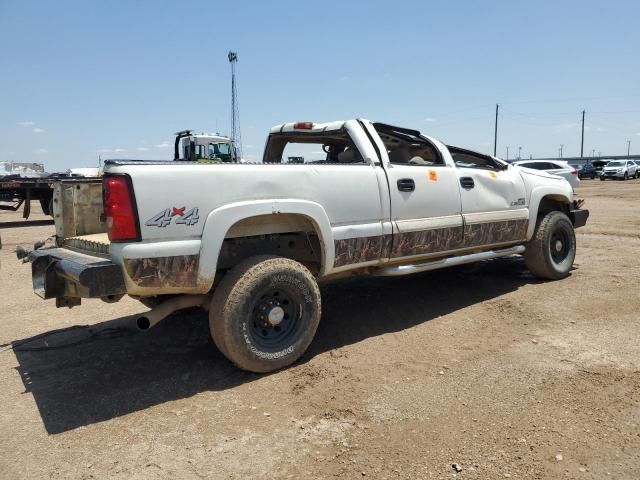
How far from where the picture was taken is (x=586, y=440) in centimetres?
279

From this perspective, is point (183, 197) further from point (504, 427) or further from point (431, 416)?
point (504, 427)

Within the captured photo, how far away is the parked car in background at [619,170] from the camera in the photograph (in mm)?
41531

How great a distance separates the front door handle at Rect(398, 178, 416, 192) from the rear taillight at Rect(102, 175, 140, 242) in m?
2.33

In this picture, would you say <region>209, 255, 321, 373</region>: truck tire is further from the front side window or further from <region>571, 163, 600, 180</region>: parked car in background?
<region>571, 163, 600, 180</region>: parked car in background

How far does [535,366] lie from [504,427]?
987 mm

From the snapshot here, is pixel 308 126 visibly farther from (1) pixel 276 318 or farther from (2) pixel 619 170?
(2) pixel 619 170

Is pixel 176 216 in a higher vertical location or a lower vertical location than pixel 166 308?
higher

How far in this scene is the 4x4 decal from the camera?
325cm

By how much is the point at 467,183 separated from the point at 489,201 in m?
0.40

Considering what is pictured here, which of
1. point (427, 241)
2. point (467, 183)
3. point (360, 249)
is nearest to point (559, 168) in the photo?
point (467, 183)

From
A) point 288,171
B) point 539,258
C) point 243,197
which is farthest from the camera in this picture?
point 539,258

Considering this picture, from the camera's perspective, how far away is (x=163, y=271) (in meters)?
3.31

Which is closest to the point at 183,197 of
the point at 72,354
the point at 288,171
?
the point at 288,171

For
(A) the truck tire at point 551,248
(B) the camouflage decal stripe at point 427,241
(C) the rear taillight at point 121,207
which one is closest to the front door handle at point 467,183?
(B) the camouflage decal stripe at point 427,241
